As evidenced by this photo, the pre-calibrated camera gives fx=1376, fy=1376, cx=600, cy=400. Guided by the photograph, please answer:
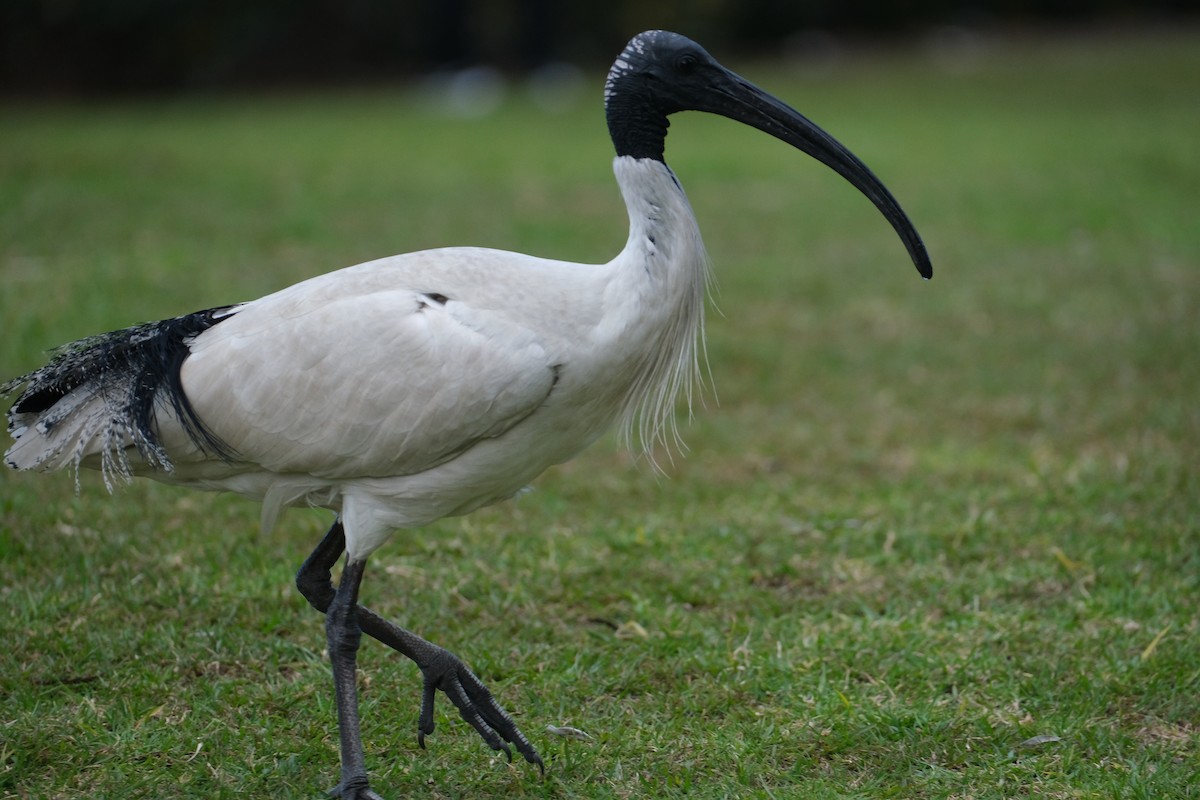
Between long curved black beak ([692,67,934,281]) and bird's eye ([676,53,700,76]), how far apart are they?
66 mm

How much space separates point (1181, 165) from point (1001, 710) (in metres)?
8.56

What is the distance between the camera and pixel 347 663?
3223 millimetres

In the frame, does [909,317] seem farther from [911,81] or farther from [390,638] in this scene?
[911,81]

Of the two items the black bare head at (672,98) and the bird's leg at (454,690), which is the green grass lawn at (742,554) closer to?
the bird's leg at (454,690)

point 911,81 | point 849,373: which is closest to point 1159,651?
point 849,373

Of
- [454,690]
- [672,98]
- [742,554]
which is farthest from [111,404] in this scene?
[742,554]

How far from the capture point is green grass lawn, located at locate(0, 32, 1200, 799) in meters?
3.40

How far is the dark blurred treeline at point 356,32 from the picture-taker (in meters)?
16.2

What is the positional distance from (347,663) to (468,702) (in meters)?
0.33

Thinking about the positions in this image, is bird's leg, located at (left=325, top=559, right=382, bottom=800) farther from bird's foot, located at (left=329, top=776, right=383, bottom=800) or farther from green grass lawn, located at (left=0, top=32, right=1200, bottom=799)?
green grass lawn, located at (left=0, top=32, right=1200, bottom=799)

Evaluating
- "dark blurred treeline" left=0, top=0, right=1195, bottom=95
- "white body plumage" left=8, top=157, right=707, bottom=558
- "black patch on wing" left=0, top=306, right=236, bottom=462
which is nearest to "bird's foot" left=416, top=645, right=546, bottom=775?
"white body plumage" left=8, top=157, right=707, bottom=558

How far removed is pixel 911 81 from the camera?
18.2m

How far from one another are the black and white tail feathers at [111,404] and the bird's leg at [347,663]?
0.43m

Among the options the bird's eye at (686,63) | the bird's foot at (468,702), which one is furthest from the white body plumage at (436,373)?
the bird's foot at (468,702)
